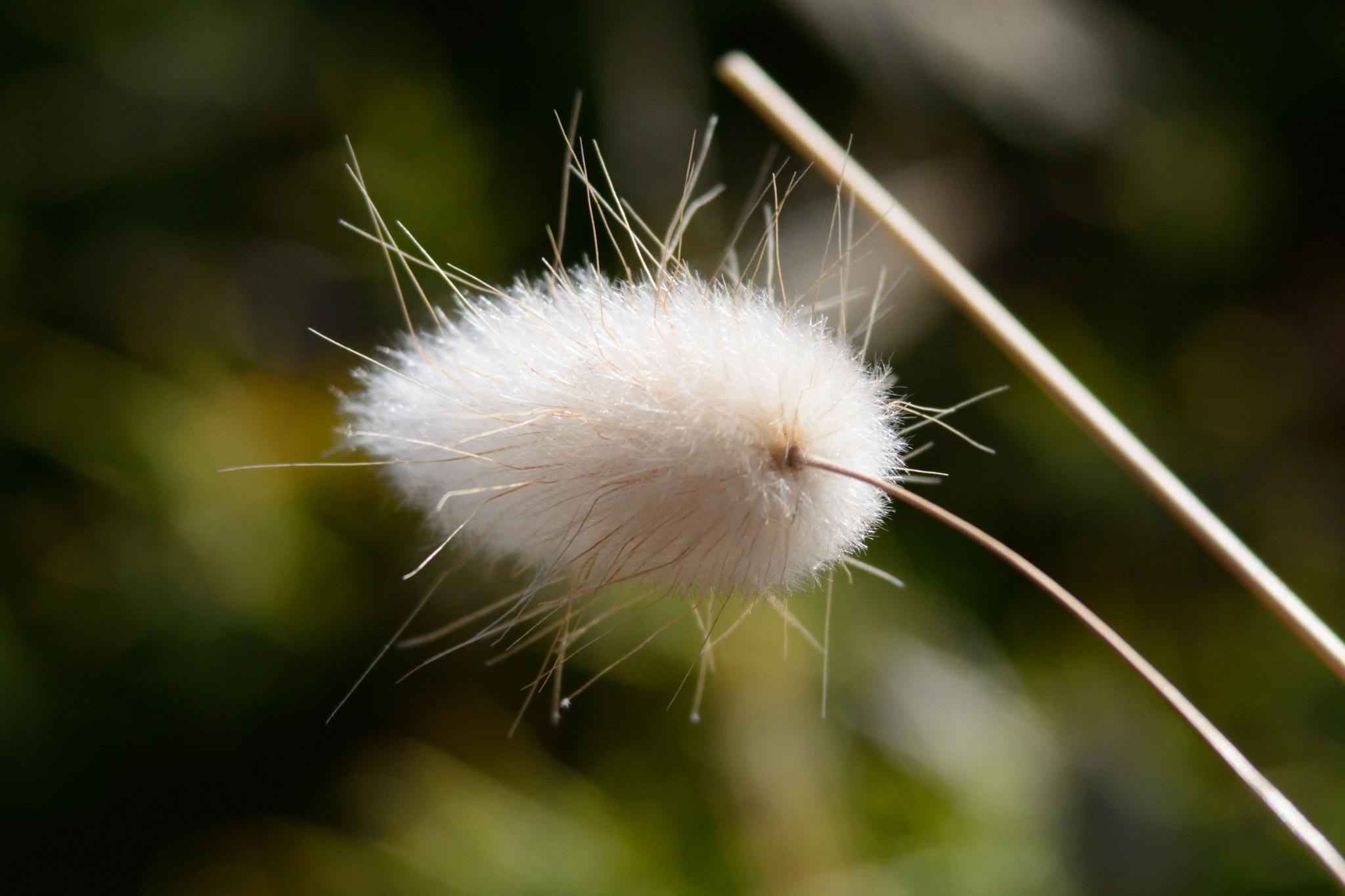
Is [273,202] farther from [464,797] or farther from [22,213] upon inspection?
[464,797]

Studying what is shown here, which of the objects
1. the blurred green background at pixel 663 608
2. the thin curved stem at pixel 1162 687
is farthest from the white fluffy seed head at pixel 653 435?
the blurred green background at pixel 663 608

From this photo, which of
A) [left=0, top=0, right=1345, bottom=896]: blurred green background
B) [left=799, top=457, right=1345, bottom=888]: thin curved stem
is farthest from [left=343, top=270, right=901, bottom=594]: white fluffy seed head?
[left=0, top=0, right=1345, bottom=896]: blurred green background

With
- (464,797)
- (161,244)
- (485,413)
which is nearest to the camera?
(485,413)

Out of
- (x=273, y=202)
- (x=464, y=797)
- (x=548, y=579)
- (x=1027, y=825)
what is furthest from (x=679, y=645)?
(x=273, y=202)

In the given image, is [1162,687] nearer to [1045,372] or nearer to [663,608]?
[1045,372]

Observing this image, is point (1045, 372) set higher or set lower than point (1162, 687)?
higher

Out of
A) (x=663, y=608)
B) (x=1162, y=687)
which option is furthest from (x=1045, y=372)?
(x=663, y=608)
